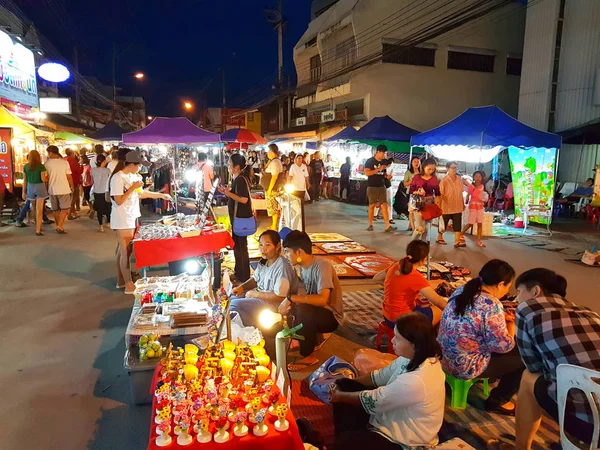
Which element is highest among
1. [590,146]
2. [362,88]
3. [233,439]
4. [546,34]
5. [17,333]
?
[546,34]

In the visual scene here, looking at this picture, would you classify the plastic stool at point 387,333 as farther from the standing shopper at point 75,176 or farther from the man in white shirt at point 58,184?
the standing shopper at point 75,176

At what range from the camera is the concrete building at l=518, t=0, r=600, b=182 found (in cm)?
1504

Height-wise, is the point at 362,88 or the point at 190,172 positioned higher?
the point at 362,88

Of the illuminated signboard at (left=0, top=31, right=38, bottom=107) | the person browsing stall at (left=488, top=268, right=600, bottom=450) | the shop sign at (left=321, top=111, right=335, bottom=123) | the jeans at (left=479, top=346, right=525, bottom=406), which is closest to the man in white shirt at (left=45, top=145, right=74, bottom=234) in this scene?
the illuminated signboard at (left=0, top=31, right=38, bottom=107)

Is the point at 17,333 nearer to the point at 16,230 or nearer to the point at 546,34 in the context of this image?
the point at 16,230

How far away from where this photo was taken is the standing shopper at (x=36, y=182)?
32.8 feet

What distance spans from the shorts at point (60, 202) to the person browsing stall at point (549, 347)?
32.7 feet

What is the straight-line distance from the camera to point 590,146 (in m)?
15.2

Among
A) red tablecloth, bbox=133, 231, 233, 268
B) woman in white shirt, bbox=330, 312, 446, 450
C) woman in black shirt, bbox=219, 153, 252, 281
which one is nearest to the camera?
woman in white shirt, bbox=330, 312, 446, 450

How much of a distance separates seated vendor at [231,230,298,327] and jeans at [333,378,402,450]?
1.27 m

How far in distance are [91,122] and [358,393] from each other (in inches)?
1700

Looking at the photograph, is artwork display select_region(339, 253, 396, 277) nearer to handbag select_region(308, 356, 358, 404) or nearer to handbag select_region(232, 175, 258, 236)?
handbag select_region(232, 175, 258, 236)

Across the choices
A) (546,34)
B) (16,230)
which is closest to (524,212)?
(546,34)

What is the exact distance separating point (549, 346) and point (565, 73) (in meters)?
16.6
